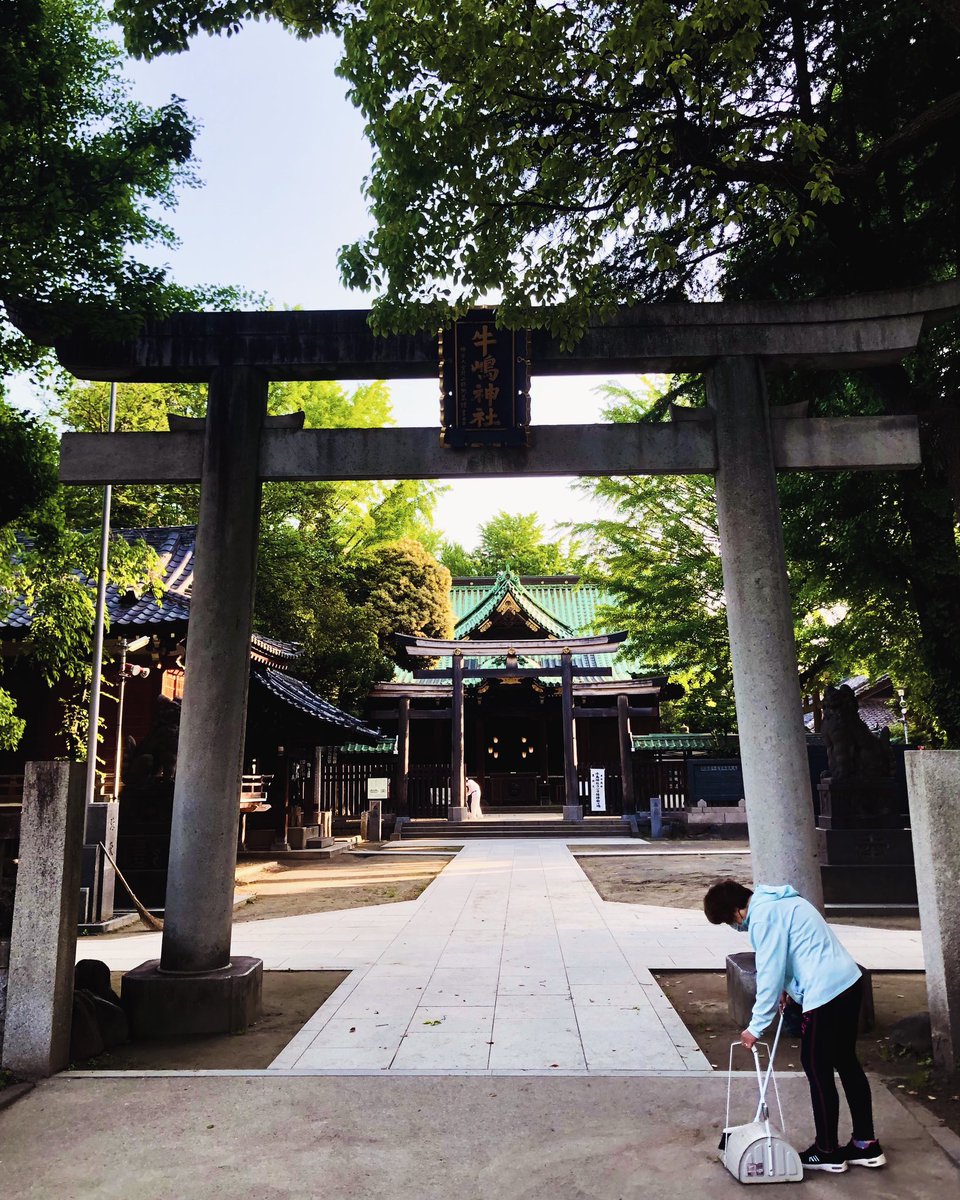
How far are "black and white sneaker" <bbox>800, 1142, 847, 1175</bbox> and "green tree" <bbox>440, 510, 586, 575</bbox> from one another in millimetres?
40256

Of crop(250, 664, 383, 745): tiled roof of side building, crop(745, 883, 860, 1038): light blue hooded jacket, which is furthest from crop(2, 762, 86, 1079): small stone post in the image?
crop(250, 664, 383, 745): tiled roof of side building

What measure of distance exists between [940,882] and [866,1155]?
67.7 inches

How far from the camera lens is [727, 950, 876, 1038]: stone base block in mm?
5590

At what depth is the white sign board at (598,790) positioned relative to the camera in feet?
77.0

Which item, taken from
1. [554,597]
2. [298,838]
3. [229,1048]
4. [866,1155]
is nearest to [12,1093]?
[229,1048]

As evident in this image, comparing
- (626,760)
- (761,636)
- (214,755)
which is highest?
(761,636)

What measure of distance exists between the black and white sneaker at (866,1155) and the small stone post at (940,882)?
142 cm

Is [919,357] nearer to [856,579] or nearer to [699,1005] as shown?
[856,579]

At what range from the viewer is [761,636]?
6.28 m

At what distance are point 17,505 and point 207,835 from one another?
3.35 m

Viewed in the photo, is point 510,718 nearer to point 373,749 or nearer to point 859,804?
point 373,749

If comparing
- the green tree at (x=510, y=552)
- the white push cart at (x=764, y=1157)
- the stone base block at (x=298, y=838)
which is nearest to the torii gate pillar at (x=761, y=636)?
the white push cart at (x=764, y=1157)

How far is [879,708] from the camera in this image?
34.1 meters

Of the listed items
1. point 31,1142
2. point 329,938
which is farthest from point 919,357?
point 31,1142
